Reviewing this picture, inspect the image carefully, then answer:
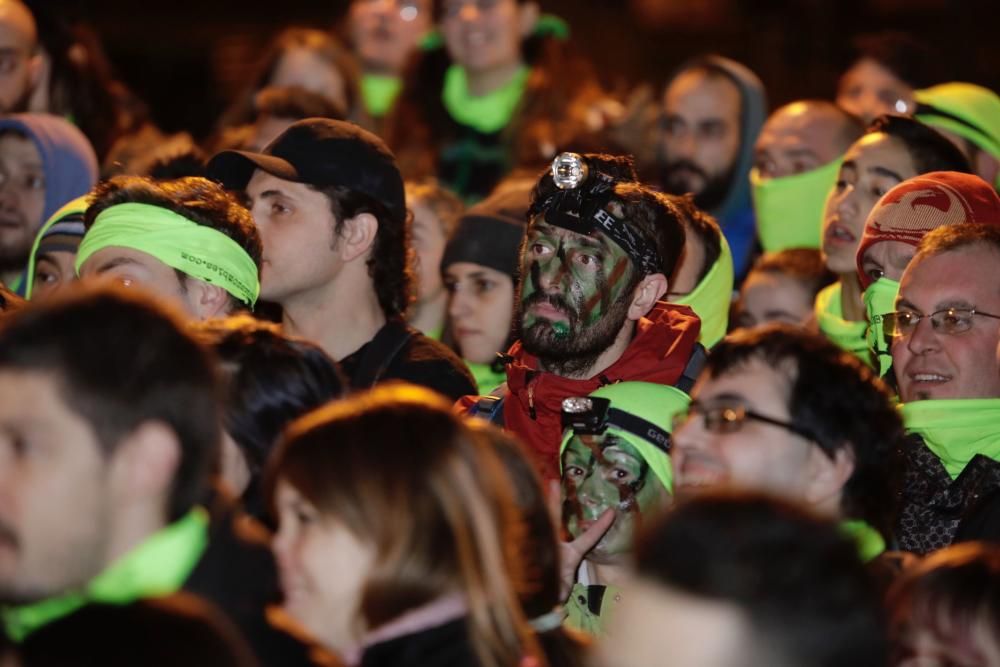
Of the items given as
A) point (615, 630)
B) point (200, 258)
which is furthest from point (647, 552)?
point (200, 258)

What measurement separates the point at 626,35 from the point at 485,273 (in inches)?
314

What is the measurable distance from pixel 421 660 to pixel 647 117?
6.10m

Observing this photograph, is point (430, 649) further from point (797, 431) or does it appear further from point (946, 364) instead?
point (946, 364)

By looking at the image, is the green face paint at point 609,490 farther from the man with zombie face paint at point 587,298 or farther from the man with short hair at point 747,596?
the man with short hair at point 747,596

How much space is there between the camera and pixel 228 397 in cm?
393

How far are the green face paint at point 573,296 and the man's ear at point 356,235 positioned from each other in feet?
3.24

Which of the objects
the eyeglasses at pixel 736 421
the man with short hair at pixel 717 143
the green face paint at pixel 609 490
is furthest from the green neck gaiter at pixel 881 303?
the man with short hair at pixel 717 143

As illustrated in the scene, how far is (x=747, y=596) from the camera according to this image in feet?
8.31

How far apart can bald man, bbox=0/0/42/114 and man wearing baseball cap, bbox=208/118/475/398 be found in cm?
254

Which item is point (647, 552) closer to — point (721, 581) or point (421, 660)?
point (721, 581)

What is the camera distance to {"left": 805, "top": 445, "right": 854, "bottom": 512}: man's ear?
12.4ft

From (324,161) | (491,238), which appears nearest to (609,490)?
(324,161)

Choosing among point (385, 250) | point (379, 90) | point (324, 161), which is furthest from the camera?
point (379, 90)

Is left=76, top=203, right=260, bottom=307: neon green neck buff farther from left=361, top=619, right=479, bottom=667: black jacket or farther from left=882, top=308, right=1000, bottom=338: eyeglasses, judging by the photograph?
left=361, top=619, right=479, bottom=667: black jacket
